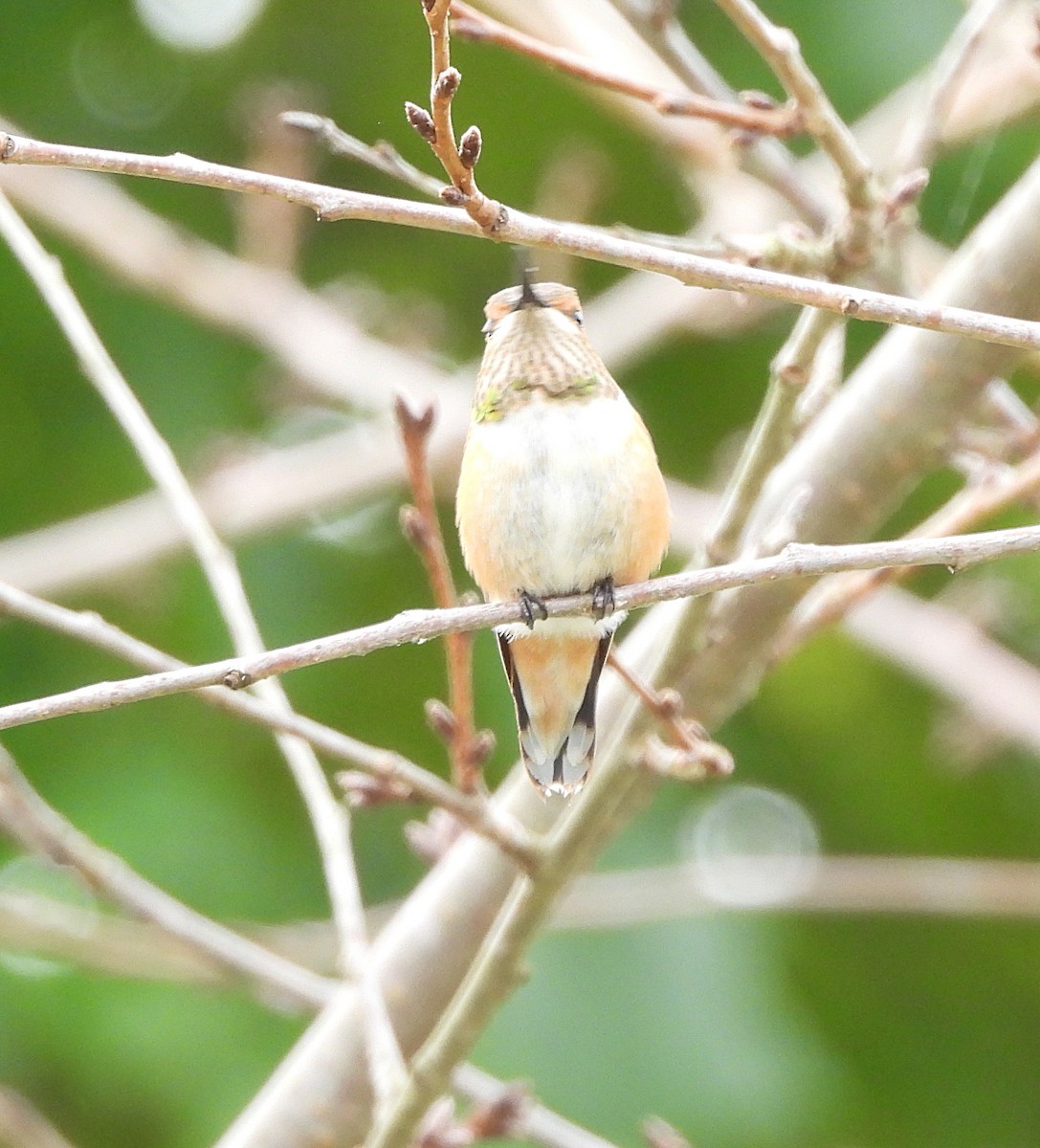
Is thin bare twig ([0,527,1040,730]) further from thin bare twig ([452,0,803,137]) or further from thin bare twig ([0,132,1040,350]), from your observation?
thin bare twig ([452,0,803,137])

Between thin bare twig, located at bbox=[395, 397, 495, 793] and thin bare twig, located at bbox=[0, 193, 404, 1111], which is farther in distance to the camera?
thin bare twig, located at bbox=[0, 193, 404, 1111]

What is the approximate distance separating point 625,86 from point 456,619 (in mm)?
1034

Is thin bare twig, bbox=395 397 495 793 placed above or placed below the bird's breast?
below

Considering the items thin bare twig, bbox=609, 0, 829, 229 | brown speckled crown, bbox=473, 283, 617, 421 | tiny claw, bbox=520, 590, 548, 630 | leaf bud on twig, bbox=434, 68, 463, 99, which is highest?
thin bare twig, bbox=609, 0, 829, 229

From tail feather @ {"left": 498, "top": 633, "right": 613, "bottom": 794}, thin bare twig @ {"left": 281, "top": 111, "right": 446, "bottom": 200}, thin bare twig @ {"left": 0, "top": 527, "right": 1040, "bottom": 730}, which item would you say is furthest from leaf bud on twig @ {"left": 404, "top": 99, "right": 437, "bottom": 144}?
tail feather @ {"left": 498, "top": 633, "right": 613, "bottom": 794}

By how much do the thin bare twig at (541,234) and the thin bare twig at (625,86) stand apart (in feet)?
2.84

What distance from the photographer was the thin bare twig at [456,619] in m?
2.06

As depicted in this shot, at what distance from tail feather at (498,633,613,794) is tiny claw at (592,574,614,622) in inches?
5.5

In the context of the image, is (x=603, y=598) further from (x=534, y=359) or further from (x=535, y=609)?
(x=534, y=359)

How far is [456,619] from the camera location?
2.32 metres

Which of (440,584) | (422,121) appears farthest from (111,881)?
(422,121)

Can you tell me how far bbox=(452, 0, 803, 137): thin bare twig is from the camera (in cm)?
268

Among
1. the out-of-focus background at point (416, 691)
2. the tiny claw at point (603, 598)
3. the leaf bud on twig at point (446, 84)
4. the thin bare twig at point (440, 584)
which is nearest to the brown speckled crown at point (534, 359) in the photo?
the tiny claw at point (603, 598)

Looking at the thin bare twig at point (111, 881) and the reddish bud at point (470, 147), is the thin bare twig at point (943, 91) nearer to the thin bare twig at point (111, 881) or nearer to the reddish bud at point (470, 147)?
the reddish bud at point (470, 147)
